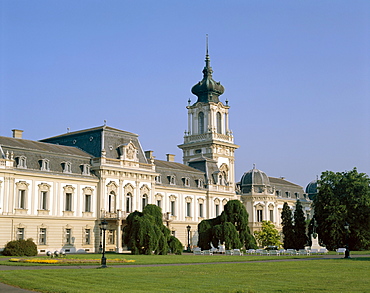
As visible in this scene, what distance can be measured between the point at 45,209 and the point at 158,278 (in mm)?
37261

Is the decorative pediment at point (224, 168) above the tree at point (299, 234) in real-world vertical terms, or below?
above

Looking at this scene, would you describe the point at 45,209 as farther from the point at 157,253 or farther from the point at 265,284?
the point at 265,284

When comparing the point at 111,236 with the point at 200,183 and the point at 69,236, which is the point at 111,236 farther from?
the point at 200,183

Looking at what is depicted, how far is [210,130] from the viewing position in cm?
9350

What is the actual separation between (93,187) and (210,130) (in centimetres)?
3365

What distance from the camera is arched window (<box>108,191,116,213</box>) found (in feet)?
216

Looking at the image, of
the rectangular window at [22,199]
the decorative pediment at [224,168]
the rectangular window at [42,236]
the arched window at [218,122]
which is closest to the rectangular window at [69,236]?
the rectangular window at [42,236]

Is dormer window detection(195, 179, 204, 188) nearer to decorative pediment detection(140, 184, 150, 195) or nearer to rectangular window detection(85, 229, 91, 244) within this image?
decorative pediment detection(140, 184, 150, 195)

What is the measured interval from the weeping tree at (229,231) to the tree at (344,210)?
399 inches

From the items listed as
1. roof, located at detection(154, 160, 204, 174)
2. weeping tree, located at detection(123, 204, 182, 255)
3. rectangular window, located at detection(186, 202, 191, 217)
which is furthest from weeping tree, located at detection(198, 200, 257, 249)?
roof, located at detection(154, 160, 204, 174)

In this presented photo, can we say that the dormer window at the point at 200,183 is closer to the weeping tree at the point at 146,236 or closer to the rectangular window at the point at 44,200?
the weeping tree at the point at 146,236

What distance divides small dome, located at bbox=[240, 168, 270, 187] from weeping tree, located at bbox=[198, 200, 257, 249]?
28.4 meters

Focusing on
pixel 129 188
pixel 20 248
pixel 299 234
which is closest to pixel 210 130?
pixel 299 234

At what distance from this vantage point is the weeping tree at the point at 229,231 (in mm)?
65125
